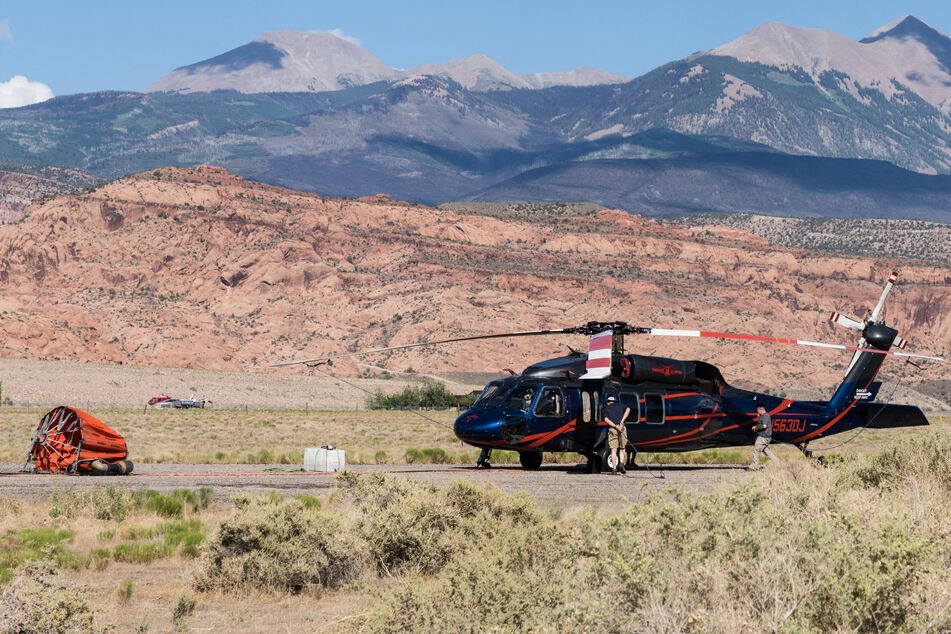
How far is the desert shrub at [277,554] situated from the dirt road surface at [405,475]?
15.2ft

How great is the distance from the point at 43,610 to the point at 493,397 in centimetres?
1415

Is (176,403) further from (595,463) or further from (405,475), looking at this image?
(405,475)

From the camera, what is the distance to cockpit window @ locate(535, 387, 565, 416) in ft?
71.2

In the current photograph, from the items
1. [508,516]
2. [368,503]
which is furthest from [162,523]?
[508,516]

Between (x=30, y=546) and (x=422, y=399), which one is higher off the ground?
(x=30, y=546)

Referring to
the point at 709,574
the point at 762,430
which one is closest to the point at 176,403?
the point at 762,430

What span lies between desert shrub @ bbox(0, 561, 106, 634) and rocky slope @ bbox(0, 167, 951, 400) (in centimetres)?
8468

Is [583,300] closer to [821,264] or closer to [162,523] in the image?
[821,264]

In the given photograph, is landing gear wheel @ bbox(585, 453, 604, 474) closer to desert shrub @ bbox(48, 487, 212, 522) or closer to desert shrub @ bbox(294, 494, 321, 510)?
desert shrub @ bbox(294, 494, 321, 510)

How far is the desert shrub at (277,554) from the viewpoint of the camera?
37.8ft

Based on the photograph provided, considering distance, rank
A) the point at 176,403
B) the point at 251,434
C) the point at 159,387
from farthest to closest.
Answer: the point at 159,387 < the point at 176,403 < the point at 251,434

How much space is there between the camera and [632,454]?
23984mm

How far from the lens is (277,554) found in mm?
11852

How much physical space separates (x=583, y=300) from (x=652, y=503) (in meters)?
108
